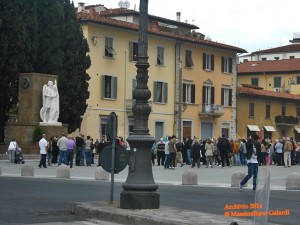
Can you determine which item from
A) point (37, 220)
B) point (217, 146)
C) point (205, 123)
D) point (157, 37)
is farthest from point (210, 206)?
point (205, 123)

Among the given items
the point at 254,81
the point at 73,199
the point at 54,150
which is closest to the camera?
the point at 73,199

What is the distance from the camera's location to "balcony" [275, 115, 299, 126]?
7975 cm

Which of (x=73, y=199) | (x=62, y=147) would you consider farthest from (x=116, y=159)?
(x=62, y=147)

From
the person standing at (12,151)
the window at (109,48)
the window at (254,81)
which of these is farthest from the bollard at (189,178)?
the window at (254,81)

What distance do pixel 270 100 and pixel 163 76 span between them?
17498 millimetres

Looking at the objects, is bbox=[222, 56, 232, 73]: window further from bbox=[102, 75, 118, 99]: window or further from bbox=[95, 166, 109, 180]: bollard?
bbox=[95, 166, 109, 180]: bollard

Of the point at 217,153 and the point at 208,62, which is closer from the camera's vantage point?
the point at 217,153

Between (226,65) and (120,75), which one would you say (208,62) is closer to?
(226,65)

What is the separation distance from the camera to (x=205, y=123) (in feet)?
229

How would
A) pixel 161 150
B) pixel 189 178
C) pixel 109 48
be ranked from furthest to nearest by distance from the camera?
1. pixel 109 48
2. pixel 161 150
3. pixel 189 178

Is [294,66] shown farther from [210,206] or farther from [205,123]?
[210,206]

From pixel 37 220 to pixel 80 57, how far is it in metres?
41.5

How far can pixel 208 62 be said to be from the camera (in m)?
70.5

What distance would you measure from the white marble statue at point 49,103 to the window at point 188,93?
24258 mm
